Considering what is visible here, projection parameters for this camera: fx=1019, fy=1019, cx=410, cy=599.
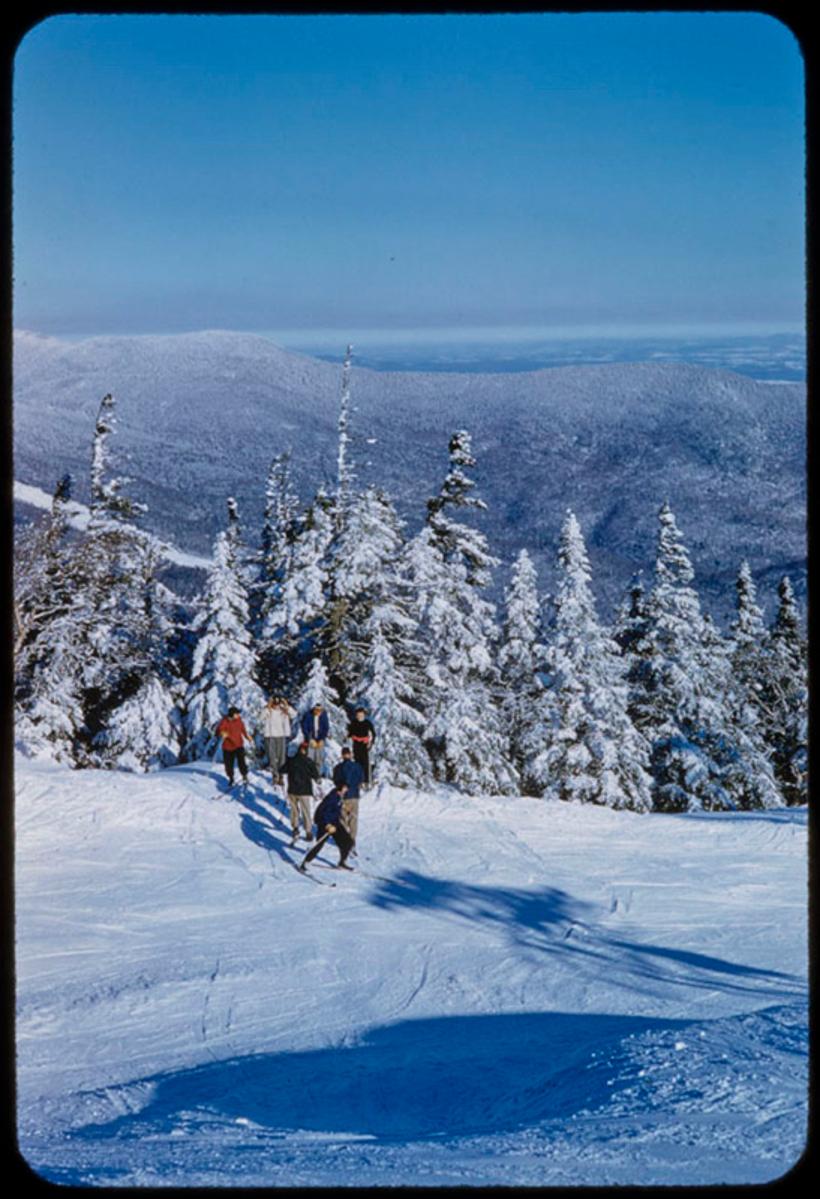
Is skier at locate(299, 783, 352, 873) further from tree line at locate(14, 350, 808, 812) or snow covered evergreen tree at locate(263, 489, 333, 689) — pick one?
snow covered evergreen tree at locate(263, 489, 333, 689)

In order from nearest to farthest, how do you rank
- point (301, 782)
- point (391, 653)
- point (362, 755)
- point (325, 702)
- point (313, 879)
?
point (313, 879) < point (301, 782) < point (362, 755) < point (325, 702) < point (391, 653)

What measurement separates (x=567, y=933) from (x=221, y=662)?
15477 millimetres

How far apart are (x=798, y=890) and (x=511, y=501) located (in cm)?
8023

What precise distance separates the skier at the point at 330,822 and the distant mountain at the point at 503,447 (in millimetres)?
8202

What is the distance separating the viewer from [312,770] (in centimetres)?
1463

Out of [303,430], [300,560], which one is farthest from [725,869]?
[303,430]

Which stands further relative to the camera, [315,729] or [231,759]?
[231,759]

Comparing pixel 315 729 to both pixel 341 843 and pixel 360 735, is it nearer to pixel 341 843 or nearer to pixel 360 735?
pixel 360 735

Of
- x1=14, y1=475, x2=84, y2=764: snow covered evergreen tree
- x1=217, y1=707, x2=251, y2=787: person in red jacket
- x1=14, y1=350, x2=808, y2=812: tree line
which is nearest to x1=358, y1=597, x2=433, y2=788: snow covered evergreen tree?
x1=14, y1=350, x2=808, y2=812: tree line

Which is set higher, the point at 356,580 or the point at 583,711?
the point at 356,580

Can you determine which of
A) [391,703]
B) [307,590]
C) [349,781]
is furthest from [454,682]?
[349,781]

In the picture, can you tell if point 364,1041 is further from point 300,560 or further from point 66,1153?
point 300,560

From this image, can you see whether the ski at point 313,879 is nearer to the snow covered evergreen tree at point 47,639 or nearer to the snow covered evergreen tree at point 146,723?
the snow covered evergreen tree at point 47,639

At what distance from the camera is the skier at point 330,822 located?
13438 mm
